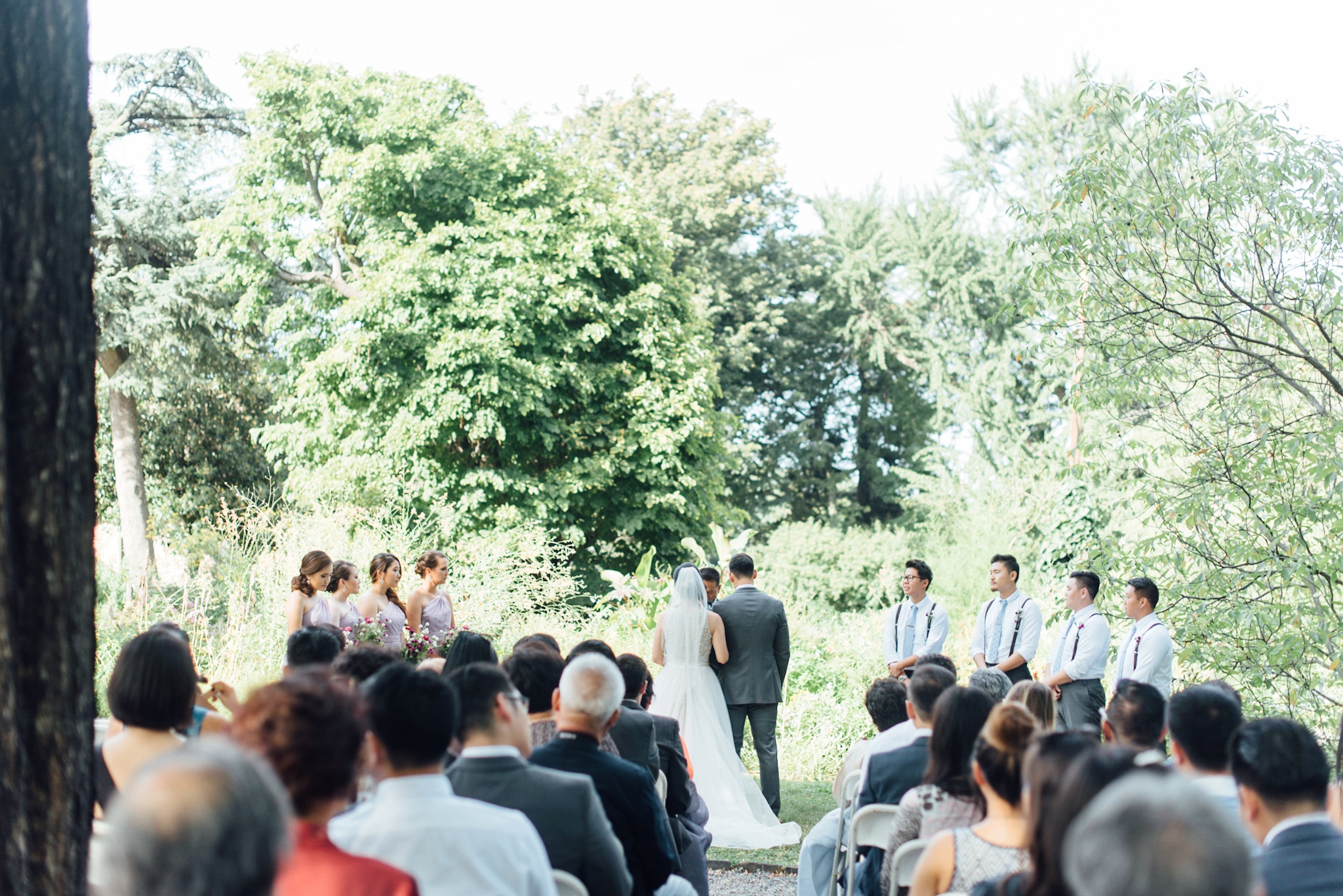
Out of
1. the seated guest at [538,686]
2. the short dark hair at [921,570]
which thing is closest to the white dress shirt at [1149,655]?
the short dark hair at [921,570]

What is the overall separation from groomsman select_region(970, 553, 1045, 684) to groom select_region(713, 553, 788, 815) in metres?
1.54

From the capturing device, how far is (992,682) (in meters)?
4.84

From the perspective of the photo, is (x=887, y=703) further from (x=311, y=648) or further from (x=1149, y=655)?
(x=1149, y=655)

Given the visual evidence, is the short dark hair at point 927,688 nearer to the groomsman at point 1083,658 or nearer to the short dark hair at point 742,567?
the groomsman at point 1083,658

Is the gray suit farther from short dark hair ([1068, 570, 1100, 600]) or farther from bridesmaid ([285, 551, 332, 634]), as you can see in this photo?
bridesmaid ([285, 551, 332, 634])

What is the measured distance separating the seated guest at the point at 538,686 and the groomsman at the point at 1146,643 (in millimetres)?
4275

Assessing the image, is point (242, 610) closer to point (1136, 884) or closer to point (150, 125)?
point (1136, 884)

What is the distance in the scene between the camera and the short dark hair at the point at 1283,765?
8.89 ft

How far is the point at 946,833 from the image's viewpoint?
2699 millimetres

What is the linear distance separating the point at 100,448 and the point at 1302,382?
24.1 metres

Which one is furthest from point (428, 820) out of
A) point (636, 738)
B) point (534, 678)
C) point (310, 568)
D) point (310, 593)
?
point (310, 593)

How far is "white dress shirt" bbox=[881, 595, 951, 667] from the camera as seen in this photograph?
8.57m

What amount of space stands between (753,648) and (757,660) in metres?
0.11

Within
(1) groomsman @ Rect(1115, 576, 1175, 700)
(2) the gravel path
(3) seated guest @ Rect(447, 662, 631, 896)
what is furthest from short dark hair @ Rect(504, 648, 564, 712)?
(1) groomsman @ Rect(1115, 576, 1175, 700)
